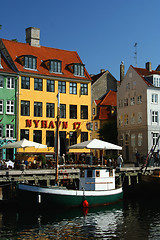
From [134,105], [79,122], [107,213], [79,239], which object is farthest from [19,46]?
[79,239]

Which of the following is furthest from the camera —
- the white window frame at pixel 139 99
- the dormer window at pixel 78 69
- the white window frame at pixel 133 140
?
the white window frame at pixel 133 140

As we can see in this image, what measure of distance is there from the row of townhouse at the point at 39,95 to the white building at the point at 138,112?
9188 millimetres

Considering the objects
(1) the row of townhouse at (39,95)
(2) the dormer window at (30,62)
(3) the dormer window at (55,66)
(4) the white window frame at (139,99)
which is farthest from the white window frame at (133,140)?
(2) the dormer window at (30,62)

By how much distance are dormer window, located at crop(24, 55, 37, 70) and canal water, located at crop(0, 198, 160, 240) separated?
74.8 ft

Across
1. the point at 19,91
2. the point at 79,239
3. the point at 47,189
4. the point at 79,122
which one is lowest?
the point at 79,239

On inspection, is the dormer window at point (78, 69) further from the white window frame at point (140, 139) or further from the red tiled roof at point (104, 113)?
the red tiled roof at point (104, 113)

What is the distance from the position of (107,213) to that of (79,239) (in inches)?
273

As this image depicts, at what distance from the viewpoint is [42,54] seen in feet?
162

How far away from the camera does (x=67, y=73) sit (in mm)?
49031

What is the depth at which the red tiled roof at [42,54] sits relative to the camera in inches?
1833

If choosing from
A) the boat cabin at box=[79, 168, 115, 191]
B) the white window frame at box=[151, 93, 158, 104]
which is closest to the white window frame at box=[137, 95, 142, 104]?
the white window frame at box=[151, 93, 158, 104]

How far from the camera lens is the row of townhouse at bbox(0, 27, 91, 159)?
44.3m

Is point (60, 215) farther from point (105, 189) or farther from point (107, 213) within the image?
point (105, 189)

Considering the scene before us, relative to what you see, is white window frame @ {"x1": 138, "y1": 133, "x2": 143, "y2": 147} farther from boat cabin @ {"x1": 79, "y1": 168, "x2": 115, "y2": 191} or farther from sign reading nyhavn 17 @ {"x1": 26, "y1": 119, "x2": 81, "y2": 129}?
boat cabin @ {"x1": 79, "y1": 168, "x2": 115, "y2": 191}
